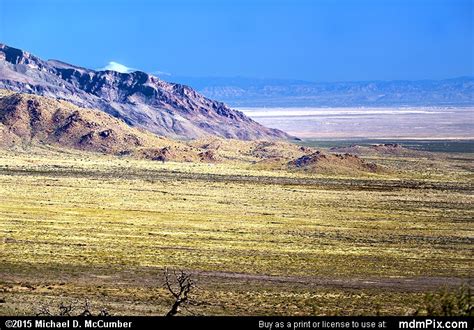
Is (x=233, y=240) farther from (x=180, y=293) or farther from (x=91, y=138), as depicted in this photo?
(x=91, y=138)

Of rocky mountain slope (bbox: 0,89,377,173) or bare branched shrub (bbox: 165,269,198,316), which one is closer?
bare branched shrub (bbox: 165,269,198,316)

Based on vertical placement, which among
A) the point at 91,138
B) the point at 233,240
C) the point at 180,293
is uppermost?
the point at 91,138

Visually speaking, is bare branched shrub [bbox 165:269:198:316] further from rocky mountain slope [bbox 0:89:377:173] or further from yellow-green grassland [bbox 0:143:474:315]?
rocky mountain slope [bbox 0:89:377:173]

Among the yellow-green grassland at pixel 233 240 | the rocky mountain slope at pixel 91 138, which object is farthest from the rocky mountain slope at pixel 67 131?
the yellow-green grassland at pixel 233 240

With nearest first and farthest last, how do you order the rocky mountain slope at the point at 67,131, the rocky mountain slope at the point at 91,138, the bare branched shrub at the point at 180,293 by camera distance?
1. the bare branched shrub at the point at 180,293
2. the rocky mountain slope at the point at 91,138
3. the rocky mountain slope at the point at 67,131

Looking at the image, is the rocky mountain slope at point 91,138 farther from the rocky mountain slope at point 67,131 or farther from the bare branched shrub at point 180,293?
the bare branched shrub at point 180,293
